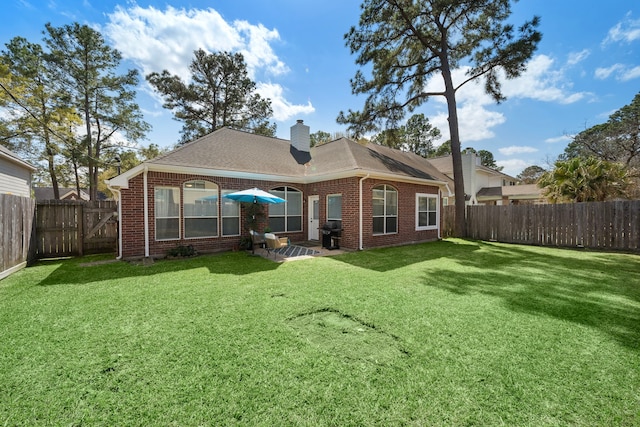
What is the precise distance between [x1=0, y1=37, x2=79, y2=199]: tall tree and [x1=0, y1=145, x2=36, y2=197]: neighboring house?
20.2ft

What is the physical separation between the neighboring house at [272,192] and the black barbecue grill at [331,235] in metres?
0.27

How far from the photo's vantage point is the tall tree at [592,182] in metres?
11.5

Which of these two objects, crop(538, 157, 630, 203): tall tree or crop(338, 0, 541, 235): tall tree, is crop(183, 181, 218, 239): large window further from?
crop(538, 157, 630, 203): tall tree

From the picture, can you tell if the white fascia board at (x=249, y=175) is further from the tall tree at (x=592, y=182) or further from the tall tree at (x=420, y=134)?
the tall tree at (x=420, y=134)

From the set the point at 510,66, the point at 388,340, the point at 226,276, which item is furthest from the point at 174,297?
the point at 510,66

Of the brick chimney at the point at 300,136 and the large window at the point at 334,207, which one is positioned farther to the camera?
the brick chimney at the point at 300,136

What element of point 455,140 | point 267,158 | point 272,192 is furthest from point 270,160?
point 455,140

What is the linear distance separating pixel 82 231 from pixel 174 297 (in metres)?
7.09

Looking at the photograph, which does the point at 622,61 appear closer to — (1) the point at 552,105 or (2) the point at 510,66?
(1) the point at 552,105

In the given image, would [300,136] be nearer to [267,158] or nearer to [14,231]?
[267,158]

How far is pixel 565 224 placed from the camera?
35.4 ft

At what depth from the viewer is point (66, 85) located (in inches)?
766

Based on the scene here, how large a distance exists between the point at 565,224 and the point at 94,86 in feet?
103

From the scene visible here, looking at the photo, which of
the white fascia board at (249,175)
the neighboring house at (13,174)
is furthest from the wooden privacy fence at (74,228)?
the neighboring house at (13,174)
